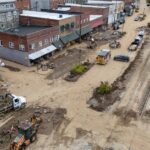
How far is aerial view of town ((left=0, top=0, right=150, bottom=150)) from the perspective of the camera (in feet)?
94.4

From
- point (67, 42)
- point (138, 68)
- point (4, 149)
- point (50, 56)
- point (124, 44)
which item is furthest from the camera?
point (124, 44)

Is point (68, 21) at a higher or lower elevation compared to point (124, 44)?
higher

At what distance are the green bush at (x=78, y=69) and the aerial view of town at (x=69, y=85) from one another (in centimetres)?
18

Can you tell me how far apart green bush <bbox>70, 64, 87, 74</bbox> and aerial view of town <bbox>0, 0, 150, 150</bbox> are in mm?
177

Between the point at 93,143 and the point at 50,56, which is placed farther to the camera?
the point at 50,56

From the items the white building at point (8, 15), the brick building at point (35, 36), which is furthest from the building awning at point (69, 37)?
the white building at point (8, 15)

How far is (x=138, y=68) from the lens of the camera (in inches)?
1954

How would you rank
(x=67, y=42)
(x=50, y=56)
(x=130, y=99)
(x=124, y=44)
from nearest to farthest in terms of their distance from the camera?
(x=130, y=99) → (x=50, y=56) → (x=67, y=42) → (x=124, y=44)

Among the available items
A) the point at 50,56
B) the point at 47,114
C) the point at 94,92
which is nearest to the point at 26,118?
the point at 47,114

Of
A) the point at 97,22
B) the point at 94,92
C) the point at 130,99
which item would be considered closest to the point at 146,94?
the point at 130,99

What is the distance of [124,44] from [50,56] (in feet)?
70.4

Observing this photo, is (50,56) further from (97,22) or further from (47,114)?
(97,22)

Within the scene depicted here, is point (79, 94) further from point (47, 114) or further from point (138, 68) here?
point (138, 68)

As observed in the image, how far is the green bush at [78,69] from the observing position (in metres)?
45.6
